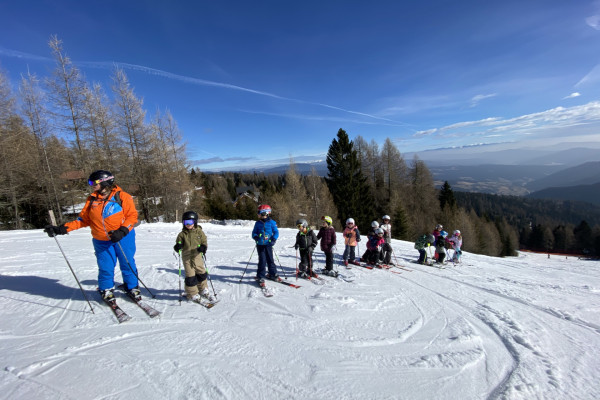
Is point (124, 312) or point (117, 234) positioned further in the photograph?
point (124, 312)

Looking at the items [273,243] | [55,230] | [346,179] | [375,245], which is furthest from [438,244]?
[346,179]

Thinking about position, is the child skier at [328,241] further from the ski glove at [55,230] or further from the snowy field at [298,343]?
the ski glove at [55,230]

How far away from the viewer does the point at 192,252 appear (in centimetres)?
442

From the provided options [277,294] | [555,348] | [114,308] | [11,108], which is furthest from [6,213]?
[555,348]

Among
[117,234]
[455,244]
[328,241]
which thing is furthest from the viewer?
[455,244]

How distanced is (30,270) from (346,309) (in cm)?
785

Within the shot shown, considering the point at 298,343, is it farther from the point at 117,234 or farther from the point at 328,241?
the point at 328,241

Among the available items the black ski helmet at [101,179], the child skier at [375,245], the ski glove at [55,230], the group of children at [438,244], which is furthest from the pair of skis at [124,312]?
the group of children at [438,244]

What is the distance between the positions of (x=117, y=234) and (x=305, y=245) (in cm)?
395

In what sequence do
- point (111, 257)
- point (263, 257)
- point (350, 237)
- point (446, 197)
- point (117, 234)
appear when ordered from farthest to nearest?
point (446, 197) < point (350, 237) < point (263, 257) < point (111, 257) < point (117, 234)

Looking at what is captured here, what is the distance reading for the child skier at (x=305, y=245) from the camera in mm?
6301

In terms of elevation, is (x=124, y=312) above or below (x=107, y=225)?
below

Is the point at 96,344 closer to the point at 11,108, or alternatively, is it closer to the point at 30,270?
the point at 30,270

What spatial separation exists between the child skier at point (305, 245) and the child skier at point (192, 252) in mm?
2521
